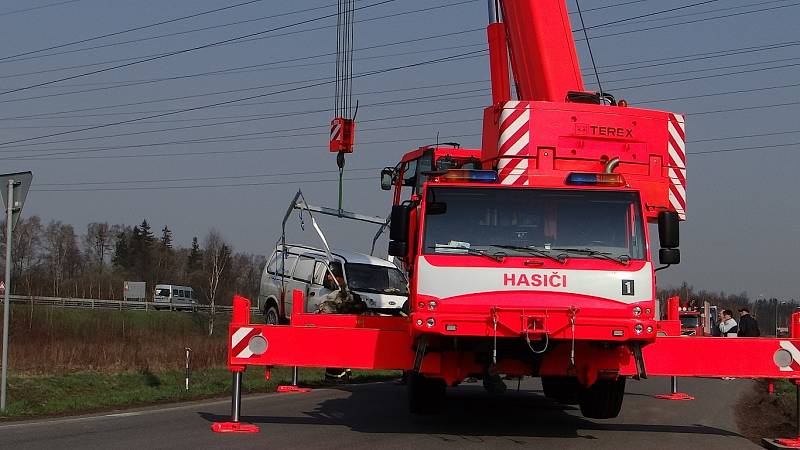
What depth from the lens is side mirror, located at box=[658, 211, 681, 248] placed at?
10.5 metres

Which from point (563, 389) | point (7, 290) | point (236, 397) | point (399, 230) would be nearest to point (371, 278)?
point (563, 389)

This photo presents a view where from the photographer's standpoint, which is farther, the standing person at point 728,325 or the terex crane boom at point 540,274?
the standing person at point 728,325

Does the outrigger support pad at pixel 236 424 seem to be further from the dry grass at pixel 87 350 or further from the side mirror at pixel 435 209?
the dry grass at pixel 87 350

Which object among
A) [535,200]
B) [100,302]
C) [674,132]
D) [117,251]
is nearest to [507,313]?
[535,200]

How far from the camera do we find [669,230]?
1049 cm

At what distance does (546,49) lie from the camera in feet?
44.7

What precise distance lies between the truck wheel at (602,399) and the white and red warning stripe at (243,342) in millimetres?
4448

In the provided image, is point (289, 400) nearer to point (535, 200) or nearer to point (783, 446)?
point (535, 200)

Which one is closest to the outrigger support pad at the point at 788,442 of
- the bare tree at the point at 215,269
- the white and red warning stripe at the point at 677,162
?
the white and red warning stripe at the point at 677,162

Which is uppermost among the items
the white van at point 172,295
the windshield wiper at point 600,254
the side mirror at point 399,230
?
the white van at point 172,295

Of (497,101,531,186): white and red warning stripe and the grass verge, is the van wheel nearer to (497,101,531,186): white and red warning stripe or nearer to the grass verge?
the grass verge

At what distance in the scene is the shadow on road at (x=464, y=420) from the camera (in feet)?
38.5

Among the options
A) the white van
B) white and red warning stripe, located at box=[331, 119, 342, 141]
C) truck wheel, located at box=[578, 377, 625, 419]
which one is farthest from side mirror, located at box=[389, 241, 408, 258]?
the white van

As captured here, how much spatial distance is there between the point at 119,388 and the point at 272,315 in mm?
4631
